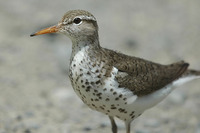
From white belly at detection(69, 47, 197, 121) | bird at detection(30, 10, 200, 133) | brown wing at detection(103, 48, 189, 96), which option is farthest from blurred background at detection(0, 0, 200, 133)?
white belly at detection(69, 47, 197, 121)

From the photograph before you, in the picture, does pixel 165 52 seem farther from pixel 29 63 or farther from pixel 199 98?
pixel 29 63

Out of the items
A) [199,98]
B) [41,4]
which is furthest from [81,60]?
[41,4]

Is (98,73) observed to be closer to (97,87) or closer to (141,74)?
(97,87)

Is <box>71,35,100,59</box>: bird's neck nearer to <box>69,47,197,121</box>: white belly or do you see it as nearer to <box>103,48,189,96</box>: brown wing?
<box>69,47,197,121</box>: white belly

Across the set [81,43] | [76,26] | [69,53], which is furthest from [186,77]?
[69,53]

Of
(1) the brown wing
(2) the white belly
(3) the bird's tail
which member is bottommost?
(2) the white belly

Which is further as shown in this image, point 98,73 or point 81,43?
point 81,43

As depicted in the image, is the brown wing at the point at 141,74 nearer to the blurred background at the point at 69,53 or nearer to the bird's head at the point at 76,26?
the bird's head at the point at 76,26
